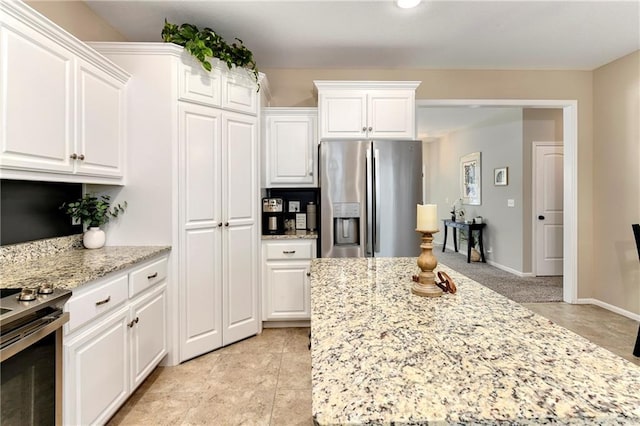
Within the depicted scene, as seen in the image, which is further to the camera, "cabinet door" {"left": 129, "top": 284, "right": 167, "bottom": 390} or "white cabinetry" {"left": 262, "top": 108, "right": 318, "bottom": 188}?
"white cabinetry" {"left": 262, "top": 108, "right": 318, "bottom": 188}

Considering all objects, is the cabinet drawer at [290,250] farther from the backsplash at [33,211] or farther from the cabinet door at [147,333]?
the backsplash at [33,211]

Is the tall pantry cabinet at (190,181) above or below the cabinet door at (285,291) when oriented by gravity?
above

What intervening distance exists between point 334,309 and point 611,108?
13.3ft

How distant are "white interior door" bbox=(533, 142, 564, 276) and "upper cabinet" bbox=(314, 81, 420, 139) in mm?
3119

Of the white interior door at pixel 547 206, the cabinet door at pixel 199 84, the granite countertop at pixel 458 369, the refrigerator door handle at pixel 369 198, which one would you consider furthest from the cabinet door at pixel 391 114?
the white interior door at pixel 547 206

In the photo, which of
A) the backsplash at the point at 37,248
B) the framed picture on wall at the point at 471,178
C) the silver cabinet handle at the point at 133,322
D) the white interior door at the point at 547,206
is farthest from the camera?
the framed picture on wall at the point at 471,178

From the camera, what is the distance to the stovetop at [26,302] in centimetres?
104

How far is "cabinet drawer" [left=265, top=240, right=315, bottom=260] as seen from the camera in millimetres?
2908

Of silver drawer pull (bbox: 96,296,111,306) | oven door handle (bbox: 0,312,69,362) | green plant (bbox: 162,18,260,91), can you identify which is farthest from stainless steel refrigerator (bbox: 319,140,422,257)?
oven door handle (bbox: 0,312,69,362)

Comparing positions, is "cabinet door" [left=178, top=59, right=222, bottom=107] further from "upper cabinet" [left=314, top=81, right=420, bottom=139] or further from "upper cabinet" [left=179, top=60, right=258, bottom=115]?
"upper cabinet" [left=314, top=81, right=420, bottom=139]

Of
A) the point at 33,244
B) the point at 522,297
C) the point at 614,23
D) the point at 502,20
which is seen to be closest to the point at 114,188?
the point at 33,244

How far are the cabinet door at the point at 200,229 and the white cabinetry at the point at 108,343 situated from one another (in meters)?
0.25

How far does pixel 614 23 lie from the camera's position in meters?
2.56

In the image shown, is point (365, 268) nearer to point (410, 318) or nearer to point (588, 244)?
point (410, 318)
